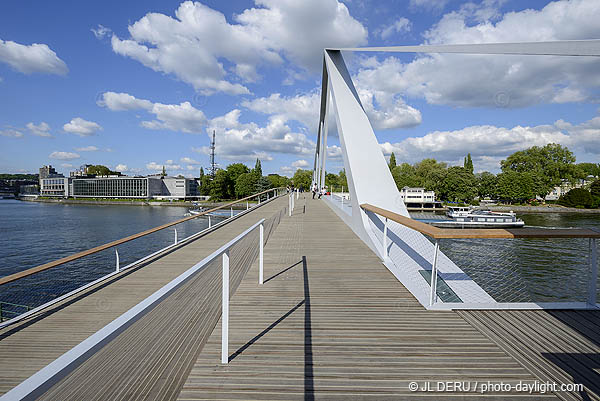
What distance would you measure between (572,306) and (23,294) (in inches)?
653

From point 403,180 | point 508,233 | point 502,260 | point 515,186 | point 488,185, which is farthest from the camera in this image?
point 403,180

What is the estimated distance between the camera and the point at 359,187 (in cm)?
640

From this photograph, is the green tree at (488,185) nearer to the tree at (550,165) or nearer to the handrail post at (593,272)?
the tree at (550,165)

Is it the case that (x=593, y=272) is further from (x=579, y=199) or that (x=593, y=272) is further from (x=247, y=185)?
(x=579, y=199)

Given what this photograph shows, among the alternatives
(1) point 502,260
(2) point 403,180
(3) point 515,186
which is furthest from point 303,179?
(1) point 502,260

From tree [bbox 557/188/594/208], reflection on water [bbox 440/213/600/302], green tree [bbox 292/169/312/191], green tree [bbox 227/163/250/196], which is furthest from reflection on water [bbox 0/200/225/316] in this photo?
tree [bbox 557/188/594/208]

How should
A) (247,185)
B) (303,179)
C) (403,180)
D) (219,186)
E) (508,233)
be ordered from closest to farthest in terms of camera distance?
1. (508,233)
2. (403,180)
3. (247,185)
4. (219,186)
5. (303,179)

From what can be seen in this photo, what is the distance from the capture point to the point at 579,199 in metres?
47.8

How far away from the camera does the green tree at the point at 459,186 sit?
47406 millimetres

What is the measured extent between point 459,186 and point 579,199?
20.2m

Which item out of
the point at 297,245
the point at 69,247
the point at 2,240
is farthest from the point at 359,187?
the point at 2,240

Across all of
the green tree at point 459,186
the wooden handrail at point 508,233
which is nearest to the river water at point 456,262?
the wooden handrail at point 508,233

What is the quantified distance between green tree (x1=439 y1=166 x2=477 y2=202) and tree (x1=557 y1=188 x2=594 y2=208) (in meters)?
16.8

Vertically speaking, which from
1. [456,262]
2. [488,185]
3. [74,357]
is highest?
[488,185]
